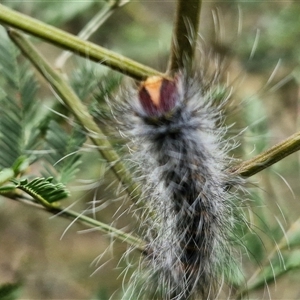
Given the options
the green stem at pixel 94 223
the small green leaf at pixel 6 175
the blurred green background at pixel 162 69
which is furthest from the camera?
the blurred green background at pixel 162 69

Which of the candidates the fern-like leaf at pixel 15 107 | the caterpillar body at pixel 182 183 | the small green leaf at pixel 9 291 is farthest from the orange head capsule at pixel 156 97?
the small green leaf at pixel 9 291

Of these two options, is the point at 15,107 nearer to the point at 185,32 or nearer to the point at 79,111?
the point at 79,111

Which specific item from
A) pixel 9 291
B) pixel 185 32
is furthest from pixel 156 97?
pixel 9 291

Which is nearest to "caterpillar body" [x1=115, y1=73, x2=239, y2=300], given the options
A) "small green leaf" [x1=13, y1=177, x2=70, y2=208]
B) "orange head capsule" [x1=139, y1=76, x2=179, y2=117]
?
"orange head capsule" [x1=139, y1=76, x2=179, y2=117]

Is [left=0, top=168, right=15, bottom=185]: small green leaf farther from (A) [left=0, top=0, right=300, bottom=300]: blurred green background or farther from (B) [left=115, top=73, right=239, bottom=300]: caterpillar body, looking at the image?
(A) [left=0, top=0, right=300, bottom=300]: blurred green background

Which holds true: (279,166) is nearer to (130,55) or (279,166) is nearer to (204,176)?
(204,176)

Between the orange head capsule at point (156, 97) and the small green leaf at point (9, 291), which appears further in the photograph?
the small green leaf at point (9, 291)

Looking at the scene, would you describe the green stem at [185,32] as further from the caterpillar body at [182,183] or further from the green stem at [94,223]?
the green stem at [94,223]
